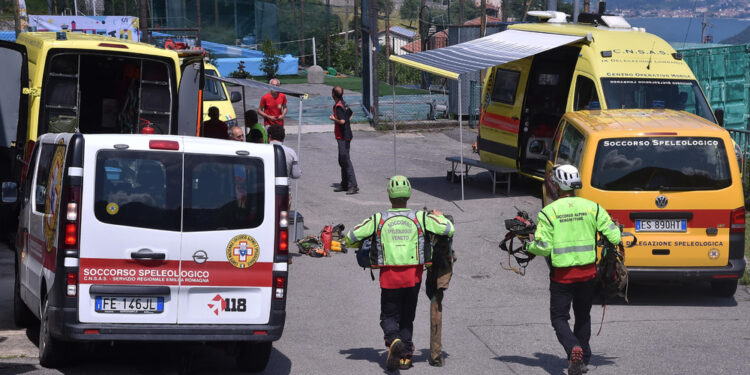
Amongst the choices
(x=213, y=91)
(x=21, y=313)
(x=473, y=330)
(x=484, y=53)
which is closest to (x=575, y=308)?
(x=473, y=330)

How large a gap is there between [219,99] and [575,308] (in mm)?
12783

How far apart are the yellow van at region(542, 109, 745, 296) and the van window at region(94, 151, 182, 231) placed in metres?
4.84

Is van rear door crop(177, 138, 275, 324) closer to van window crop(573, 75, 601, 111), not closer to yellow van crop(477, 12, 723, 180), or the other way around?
yellow van crop(477, 12, 723, 180)

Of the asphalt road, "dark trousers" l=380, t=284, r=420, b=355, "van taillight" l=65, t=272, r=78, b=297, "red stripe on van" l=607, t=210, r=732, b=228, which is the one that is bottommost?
the asphalt road

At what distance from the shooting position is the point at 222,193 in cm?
759

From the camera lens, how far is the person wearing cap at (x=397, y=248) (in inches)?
316

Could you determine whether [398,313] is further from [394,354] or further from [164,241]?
[164,241]

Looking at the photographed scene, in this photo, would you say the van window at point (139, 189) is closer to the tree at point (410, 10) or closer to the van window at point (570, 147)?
the van window at point (570, 147)

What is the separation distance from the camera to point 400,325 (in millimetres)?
8359

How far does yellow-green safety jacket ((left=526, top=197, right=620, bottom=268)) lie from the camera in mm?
8008

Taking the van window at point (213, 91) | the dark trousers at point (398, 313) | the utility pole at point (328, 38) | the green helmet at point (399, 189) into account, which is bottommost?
the dark trousers at point (398, 313)

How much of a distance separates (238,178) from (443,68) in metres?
8.71

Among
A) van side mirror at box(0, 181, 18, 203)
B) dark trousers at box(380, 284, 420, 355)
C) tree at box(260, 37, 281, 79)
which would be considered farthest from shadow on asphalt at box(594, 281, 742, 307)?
tree at box(260, 37, 281, 79)

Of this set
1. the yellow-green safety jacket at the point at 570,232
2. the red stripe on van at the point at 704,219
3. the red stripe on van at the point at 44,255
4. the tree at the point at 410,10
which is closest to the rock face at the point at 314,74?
the red stripe on van at the point at 704,219
